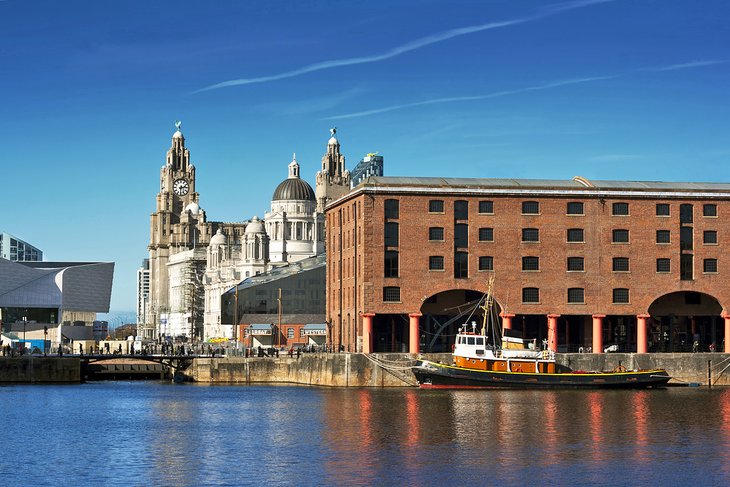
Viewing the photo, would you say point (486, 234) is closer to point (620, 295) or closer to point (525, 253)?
point (525, 253)

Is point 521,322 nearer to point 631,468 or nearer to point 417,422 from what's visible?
point 417,422

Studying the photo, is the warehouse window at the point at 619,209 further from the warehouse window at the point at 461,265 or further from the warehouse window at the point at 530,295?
the warehouse window at the point at 461,265

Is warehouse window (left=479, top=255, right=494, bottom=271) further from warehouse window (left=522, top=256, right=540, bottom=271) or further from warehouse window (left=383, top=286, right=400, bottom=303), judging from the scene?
warehouse window (left=383, top=286, right=400, bottom=303)

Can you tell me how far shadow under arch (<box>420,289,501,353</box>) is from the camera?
12619 cm

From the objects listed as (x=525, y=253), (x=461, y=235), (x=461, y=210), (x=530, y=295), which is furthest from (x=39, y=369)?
(x=525, y=253)

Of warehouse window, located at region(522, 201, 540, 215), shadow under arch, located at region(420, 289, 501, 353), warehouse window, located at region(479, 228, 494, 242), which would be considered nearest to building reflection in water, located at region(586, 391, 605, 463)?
shadow under arch, located at region(420, 289, 501, 353)

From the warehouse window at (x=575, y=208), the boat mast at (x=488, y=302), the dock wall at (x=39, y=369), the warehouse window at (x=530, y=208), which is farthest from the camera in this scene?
the dock wall at (x=39, y=369)

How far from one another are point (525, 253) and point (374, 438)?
169 ft

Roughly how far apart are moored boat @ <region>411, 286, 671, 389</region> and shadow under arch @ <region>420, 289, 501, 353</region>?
10.5m

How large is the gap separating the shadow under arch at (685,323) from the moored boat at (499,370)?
1697 centimetres

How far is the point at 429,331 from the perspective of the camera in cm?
12812

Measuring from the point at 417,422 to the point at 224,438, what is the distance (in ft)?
41.2

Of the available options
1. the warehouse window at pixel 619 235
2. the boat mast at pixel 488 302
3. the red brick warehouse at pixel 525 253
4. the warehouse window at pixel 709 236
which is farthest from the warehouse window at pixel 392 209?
the warehouse window at pixel 709 236

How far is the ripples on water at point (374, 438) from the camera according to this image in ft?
203
